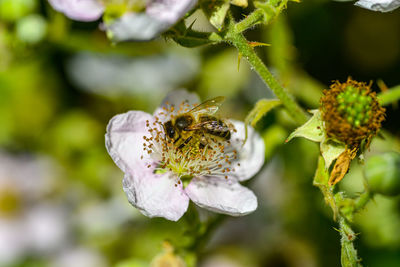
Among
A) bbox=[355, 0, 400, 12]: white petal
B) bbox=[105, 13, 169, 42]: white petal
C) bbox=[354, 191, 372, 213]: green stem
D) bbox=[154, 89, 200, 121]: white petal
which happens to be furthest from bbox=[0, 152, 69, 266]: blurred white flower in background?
bbox=[355, 0, 400, 12]: white petal

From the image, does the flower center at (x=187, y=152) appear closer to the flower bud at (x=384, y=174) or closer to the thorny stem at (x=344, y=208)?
the thorny stem at (x=344, y=208)

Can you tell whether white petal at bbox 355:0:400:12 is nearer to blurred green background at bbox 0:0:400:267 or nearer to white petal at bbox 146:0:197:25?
white petal at bbox 146:0:197:25

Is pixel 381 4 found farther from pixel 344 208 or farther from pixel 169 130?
pixel 169 130

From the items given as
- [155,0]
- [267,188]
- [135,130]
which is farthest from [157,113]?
[267,188]

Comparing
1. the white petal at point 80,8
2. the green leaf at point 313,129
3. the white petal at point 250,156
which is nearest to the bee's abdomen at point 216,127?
the white petal at point 250,156

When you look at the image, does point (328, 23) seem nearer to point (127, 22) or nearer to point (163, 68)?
point (163, 68)
